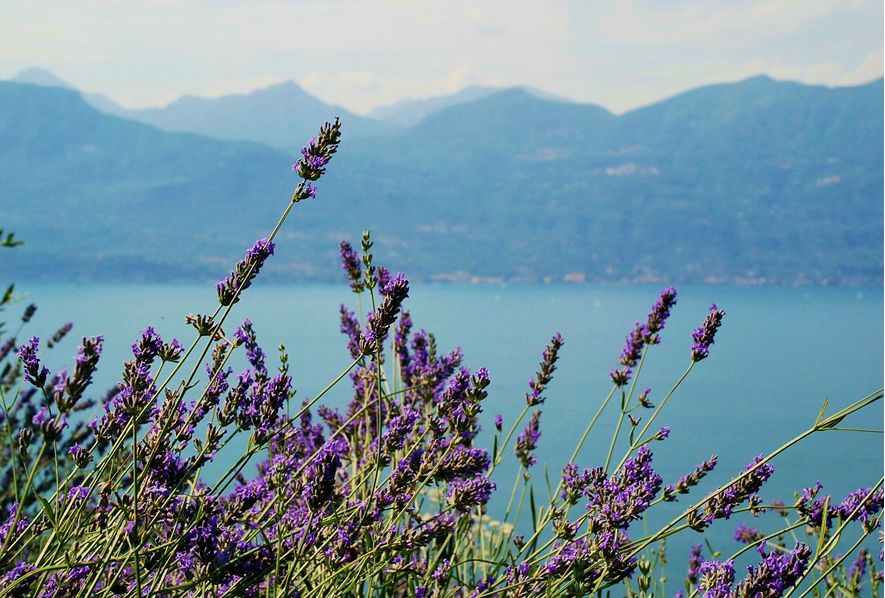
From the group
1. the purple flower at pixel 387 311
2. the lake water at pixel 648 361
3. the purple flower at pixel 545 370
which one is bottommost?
the lake water at pixel 648 361

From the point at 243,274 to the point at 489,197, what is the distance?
499 ft

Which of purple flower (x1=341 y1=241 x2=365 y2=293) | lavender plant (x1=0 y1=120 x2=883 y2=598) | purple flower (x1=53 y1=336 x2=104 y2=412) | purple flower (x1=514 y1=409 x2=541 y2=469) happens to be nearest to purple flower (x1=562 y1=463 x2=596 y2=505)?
lavender plant (x1=0 y1=120 x2=883 y2=598)

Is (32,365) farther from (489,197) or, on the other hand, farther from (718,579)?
(489,197)

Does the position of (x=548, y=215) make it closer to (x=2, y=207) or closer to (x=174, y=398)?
(x=2, y=207)

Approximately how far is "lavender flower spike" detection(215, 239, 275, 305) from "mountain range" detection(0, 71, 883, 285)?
106 meters

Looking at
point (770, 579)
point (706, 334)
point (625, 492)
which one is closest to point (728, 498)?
point (625, 492)

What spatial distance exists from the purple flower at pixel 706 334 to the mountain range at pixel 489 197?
106020mm

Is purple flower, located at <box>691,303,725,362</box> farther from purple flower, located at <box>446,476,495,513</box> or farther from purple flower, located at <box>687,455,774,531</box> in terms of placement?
purple flower, located at <box>446,476,495,513</box>

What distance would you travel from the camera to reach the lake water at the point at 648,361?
1897 cm

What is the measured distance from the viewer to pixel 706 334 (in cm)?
193

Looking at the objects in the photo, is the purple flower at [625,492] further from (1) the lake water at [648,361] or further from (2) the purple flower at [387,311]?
(1) the lake water at [648,361]

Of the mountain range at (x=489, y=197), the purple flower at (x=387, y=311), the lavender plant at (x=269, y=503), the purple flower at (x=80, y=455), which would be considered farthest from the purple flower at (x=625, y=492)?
the mountain range at (x=489, y=197)

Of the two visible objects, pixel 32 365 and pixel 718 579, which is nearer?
pixel 32 365

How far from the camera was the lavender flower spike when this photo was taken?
4.13ft
